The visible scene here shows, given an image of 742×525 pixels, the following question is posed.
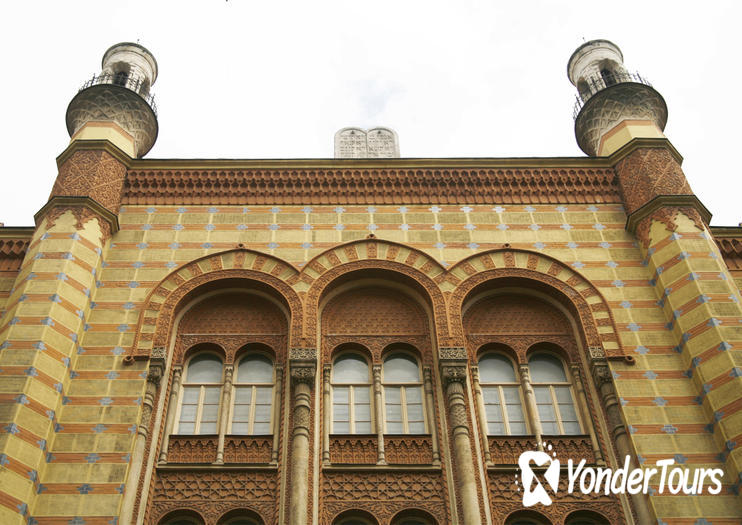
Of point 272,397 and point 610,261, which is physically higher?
point 610,261

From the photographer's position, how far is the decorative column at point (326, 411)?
10.1 meters

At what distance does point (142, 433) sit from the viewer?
9969mm

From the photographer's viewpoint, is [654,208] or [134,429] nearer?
[134,429]

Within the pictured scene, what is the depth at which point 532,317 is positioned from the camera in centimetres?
1186

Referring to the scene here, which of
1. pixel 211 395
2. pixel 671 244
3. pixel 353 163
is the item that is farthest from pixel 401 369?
pixel 671 244

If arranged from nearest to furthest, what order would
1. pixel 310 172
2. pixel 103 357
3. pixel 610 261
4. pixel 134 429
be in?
pixel 134 429 < pixel 103 357 < pixel 610 261 < pixel 310 172

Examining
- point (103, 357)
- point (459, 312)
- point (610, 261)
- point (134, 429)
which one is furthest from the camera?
point (610, 261)

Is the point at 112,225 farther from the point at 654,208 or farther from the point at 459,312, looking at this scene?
the point at 654,208

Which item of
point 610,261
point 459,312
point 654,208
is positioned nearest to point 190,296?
point 459,312

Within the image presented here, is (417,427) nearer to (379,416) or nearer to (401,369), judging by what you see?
(379,416)

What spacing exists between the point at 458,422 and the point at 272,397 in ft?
8.59

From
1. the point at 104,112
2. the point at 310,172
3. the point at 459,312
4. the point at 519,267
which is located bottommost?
the point at 459,312

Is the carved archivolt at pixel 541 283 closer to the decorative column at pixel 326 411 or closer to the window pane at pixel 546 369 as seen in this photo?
the window pane at pixel 546 369

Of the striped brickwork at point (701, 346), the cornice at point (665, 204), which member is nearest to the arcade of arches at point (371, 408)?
the striped brickwork at point (701, 346)
